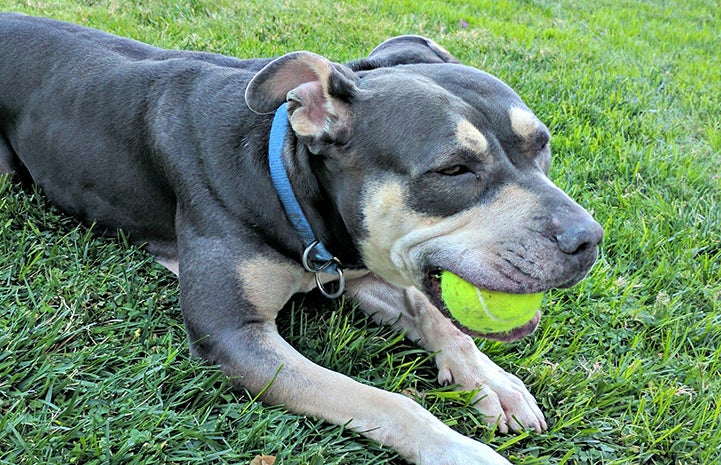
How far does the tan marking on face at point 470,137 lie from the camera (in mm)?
2795

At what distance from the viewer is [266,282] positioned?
10.3ft

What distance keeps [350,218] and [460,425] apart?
100cm

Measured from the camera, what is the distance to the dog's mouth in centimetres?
290

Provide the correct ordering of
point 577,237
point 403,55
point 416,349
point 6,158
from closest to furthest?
1. point 577,237
2. point 416,349
3. point 403,55
4. point 6,158

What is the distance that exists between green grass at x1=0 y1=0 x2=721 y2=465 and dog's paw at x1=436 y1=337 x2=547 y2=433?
0.22ft

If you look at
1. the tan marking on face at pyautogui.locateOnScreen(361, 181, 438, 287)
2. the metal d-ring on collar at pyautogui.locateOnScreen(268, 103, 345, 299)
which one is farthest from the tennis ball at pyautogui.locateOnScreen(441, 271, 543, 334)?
the metal d-ring on collar at pyautogui.locateOnScreen(268, 103, 345, 299)

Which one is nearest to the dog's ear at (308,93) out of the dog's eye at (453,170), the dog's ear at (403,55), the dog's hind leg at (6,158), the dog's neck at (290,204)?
the dog's neck at (290,204)

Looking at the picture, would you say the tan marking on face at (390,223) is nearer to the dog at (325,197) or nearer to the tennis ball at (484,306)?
the dog at (325,197)

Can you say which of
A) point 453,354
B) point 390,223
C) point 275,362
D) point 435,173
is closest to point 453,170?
point 435,173

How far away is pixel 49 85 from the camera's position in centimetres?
393

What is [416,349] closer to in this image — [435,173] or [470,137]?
[435,173]

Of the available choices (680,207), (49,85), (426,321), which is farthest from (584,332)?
(49,85)

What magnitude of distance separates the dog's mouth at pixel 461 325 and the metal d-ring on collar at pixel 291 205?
0.54 m

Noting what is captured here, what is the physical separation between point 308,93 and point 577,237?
1261 millimetres
